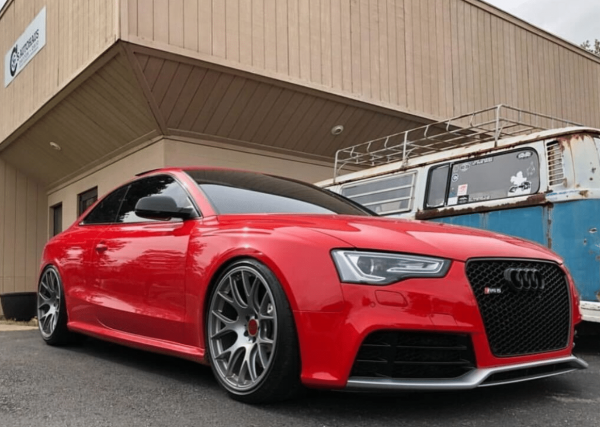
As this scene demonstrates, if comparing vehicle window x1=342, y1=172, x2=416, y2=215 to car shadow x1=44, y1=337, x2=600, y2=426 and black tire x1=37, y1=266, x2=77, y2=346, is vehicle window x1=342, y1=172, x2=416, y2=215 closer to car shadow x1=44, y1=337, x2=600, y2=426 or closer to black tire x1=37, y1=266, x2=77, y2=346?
car shadow x1=44, y1=337, x2=600, y2=426

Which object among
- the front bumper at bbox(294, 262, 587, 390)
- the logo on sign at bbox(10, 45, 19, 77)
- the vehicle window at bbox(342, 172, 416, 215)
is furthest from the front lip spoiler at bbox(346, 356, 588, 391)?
the logo on sign at bbox(10, 45, 19, 77)

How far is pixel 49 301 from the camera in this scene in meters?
5.05

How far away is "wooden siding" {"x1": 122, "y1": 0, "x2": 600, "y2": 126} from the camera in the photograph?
9.32 metres

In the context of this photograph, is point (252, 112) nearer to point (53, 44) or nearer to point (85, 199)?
point (53, 44)

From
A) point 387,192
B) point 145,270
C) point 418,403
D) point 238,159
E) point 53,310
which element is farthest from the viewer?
point 238,159

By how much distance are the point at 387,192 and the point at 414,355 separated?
445 centimetres

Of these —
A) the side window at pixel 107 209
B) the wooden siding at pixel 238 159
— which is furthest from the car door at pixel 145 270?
the wooden siding at pixel 238 159

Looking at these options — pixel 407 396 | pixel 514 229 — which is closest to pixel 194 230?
pixel 407 396

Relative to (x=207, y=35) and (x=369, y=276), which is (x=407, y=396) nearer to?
(x=369, y=276)

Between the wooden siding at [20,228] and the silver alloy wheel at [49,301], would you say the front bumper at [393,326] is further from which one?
the wooden siding at [20,228]

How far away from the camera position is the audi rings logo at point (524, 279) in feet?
9.43

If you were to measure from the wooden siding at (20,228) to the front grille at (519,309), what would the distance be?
14332mm

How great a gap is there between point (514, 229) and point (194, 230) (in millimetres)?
3136

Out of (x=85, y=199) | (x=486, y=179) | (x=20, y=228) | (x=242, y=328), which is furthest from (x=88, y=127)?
(x=242, y=328)
